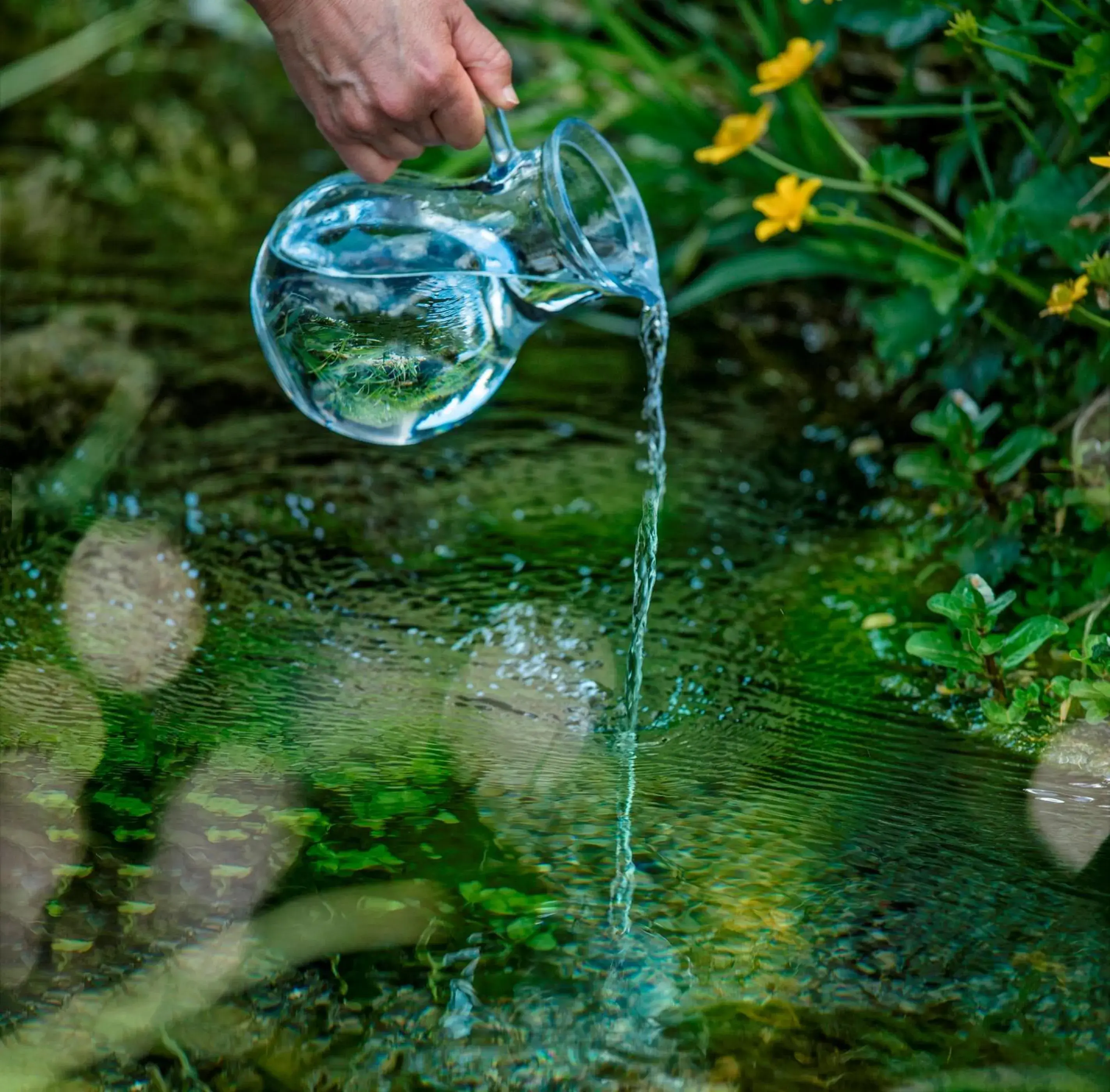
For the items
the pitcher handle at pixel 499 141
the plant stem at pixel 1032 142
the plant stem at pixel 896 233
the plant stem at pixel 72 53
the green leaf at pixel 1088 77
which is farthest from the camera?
the plant stem at pixel 72 53

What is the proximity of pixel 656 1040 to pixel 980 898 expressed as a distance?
0.34 m

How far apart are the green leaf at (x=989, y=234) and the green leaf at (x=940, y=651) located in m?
0.56

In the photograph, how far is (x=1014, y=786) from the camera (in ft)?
4.68

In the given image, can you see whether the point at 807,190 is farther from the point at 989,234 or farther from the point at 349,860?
the point at 349,860

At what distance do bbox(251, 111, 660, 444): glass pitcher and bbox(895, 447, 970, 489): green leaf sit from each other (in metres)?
0.48

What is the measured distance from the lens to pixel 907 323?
6.66 ft

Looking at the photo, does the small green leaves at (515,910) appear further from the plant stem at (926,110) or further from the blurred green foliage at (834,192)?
the plant stem at (926,110)

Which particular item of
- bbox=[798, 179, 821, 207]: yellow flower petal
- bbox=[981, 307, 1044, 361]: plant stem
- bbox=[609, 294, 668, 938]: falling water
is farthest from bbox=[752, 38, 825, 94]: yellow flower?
bbox=[981, 307, 1044, 361]: plant stem

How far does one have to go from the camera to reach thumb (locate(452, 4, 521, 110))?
149cm

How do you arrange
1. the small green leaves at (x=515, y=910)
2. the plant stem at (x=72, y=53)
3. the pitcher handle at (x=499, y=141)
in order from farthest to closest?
the plant stem at (x=72, y=53)
the pitcher handle at (x=499, y=141)
the small green leaves at (x=515, y=910)

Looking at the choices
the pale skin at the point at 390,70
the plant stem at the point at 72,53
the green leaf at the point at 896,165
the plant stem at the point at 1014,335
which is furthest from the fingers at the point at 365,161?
the plant stem at the point at 72,53

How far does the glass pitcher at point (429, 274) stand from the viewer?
4.99 feet

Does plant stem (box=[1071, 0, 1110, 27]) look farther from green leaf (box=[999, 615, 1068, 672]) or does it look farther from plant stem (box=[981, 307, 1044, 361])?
green leaf (box=[999, 615, 1068, 672])

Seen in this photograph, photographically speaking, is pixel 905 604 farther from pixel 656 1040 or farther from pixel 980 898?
Result: pixel 656 1040
